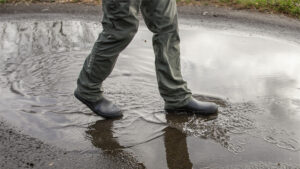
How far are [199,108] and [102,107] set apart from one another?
73 centimetres

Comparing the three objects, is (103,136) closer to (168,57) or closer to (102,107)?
(102,107)

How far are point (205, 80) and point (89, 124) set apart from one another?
1289 millimetres

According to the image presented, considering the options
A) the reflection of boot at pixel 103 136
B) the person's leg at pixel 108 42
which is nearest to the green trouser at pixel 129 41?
Result: the person's leg at pixel 108 42

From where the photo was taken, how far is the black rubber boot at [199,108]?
10.1 feet

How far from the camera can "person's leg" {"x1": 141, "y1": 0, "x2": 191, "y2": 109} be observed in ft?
9.23

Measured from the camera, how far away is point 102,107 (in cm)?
299

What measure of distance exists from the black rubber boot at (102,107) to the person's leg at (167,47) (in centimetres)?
39

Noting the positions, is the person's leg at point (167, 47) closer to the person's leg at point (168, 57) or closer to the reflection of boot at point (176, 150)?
the person's leg at point (168, 57)

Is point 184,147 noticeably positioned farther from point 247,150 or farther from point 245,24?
point 245,24

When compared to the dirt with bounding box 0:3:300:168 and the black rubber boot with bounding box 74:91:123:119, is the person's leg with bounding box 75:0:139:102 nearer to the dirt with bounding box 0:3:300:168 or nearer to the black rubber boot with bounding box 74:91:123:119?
the black rubber boot with bounding box 74:91:123:119

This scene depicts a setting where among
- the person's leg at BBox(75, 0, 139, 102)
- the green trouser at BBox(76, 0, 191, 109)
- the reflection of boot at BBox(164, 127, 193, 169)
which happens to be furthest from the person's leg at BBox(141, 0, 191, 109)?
the reflection of boot at BBox(164, 127, 193, 169)

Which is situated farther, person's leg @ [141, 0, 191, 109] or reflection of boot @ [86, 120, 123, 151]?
person's leg @ [141, 0, 191, 109]

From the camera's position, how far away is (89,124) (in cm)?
296

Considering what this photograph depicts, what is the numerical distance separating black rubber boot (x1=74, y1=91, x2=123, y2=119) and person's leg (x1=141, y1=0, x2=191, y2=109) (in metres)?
0.39
